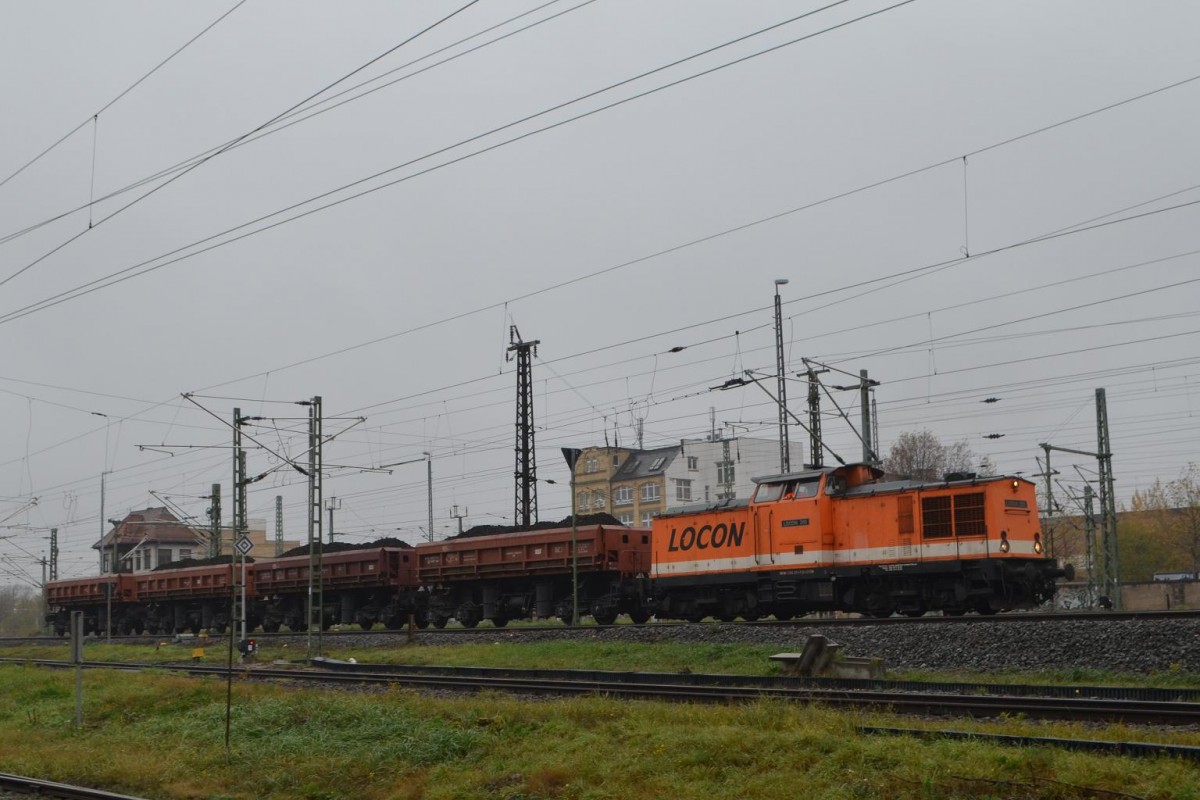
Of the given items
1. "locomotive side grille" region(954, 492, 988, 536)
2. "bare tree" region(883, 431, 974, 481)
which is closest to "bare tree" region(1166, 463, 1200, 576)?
"bare tree" region(883, 431, 974, 481)

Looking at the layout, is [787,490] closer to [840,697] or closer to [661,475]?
[840,697]

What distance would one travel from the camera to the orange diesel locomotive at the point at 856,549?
24.2 metres

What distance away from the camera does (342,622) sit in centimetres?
4288

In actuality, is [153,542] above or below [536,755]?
above

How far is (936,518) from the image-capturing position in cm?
2472

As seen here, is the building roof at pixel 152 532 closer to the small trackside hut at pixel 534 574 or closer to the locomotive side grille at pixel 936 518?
the small trackside hut at pixel 534 574

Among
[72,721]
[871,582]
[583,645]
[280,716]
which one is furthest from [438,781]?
[871,582]

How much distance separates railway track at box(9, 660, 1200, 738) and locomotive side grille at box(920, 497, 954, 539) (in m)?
8.49

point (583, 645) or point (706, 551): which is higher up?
Answer: point (706, 551)

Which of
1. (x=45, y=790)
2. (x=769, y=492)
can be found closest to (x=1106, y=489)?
(x=769, y=492)

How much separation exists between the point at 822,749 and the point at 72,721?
13.8 meters

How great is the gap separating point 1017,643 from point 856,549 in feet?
22.5

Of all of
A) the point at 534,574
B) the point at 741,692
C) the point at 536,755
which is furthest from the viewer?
the point at 534,574

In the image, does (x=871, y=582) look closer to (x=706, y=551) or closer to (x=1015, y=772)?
(x=706, y=551)
